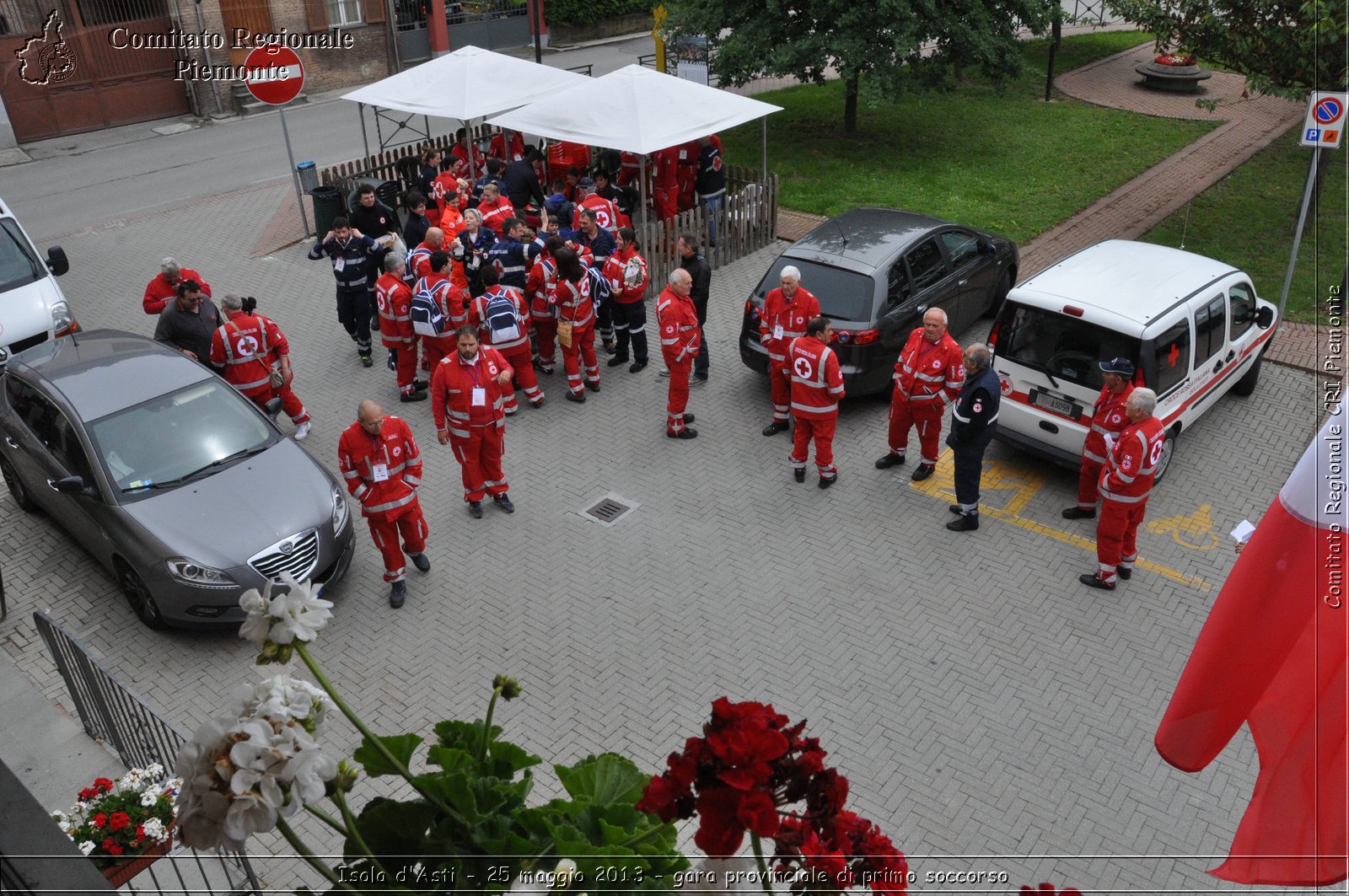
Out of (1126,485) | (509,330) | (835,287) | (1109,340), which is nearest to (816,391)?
(835,287)

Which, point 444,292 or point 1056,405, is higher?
point 444,292

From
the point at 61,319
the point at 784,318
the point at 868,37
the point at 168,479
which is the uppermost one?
the point at 868,37

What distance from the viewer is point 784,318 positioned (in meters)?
10.3

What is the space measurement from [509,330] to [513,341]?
0.14m

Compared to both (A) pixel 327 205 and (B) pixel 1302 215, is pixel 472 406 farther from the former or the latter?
(B) pixel 1302 215

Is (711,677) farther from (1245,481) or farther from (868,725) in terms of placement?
(1245,481)

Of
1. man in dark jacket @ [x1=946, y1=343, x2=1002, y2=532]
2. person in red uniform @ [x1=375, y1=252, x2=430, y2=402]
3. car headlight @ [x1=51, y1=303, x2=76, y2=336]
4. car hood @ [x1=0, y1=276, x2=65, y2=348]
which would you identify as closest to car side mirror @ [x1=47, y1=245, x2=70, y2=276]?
car hood @ [x1=0, y1=276, x2=65, y2=348]

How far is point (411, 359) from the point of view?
11.6 m

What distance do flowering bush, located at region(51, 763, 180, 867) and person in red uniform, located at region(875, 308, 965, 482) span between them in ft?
22.0

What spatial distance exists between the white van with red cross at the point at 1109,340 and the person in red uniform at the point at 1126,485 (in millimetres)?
903

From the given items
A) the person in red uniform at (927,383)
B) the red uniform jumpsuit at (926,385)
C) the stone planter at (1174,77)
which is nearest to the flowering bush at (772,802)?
the person in red uniform at (927,383)

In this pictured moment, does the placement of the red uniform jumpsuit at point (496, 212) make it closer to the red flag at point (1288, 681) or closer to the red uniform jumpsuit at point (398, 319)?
the red uniform jumpsuit at point (398, 319)

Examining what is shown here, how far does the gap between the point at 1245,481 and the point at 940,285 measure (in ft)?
11.9

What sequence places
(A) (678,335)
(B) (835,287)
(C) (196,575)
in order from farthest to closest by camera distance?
1. (B) (835,287)
2. (A) (678,335)
3. (C) (196,575)
